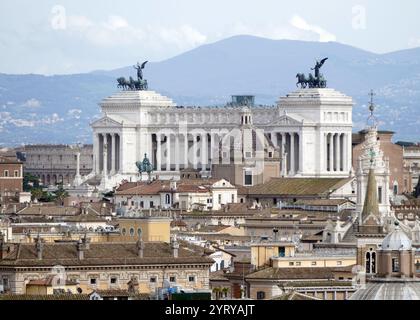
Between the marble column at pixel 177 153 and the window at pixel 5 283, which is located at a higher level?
the marble column at pixel 177 153

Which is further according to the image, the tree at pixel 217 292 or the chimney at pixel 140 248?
the chimney at pixel 140 248

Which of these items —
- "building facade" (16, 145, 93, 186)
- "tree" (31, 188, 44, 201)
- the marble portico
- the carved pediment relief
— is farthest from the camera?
"building facade" (16, 145, 93, 186)

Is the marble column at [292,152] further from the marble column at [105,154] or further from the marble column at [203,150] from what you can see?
the marble column at [105,154]

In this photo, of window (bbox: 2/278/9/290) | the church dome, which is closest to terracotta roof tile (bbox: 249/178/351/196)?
window (bbox: 2/278/9/290)

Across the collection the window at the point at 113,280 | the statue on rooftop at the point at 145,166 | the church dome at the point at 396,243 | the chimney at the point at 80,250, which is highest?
Result: the statue on rooftop at the point at 145,166

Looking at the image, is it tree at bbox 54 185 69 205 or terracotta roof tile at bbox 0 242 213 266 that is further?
tree at bbox 54 185 69 205

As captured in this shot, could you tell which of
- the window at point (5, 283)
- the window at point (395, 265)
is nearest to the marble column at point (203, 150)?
the window at point (5, 283)

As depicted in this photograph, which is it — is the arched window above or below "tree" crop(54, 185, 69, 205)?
→ below

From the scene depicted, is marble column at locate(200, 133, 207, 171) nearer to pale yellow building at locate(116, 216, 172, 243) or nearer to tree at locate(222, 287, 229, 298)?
pale yellow building at locate(116, 216, 172, 243)

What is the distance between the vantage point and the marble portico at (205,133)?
146 metres

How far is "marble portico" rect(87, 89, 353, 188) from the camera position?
478 ft

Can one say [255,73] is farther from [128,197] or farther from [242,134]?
[128,197]

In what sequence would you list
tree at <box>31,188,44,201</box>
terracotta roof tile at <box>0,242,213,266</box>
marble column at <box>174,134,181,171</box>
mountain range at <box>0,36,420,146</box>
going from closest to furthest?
terracotta roof tile at <box>0,242,213,266</box>
tree at <box>31,188,44,201</box>
marble column at <box>174,134,181,171</box>
mountain range at <box>0,36,420,146</box>

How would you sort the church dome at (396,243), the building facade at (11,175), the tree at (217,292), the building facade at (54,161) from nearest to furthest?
the church dome at (396,243) < the tree at (217,292) < the building facade at (11,175) < the building facade at (54,161)
